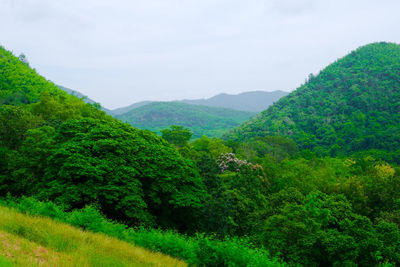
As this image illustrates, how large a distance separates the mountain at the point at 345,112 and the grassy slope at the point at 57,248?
76749 mm

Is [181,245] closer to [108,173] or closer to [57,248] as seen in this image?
[57,248]

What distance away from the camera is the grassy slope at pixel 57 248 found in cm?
838

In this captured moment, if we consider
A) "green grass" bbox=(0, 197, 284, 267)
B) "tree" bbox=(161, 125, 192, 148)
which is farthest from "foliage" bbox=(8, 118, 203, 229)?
"tree" bbox=(161, 125, 192, 148)

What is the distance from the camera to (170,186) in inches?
992

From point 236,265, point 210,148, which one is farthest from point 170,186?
point 210,148

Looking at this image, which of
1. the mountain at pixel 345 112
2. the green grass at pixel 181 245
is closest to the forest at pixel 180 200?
the green grass at pixel 181 245

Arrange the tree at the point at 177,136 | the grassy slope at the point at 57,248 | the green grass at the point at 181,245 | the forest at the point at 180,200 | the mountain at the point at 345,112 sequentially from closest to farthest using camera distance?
the grassy slope at the point at 57,248, the green grass at the point at 181,245, the forest at the point at 180,200, the tree at the point at 177,136, the mountain at the point at 345,112

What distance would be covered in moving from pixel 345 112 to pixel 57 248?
424ft

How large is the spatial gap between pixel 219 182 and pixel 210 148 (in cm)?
2914

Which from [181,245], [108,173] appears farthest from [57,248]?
[108,173]

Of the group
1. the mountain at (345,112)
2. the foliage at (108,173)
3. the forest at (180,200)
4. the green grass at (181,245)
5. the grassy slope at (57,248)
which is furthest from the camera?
the mountain at (345,112)

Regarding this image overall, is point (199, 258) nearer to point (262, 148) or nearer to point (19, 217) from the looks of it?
point (19, 217)

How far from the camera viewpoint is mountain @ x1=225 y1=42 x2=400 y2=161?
311ft

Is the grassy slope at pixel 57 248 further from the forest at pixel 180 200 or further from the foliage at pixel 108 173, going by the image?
the foliage at pixel 108 173
